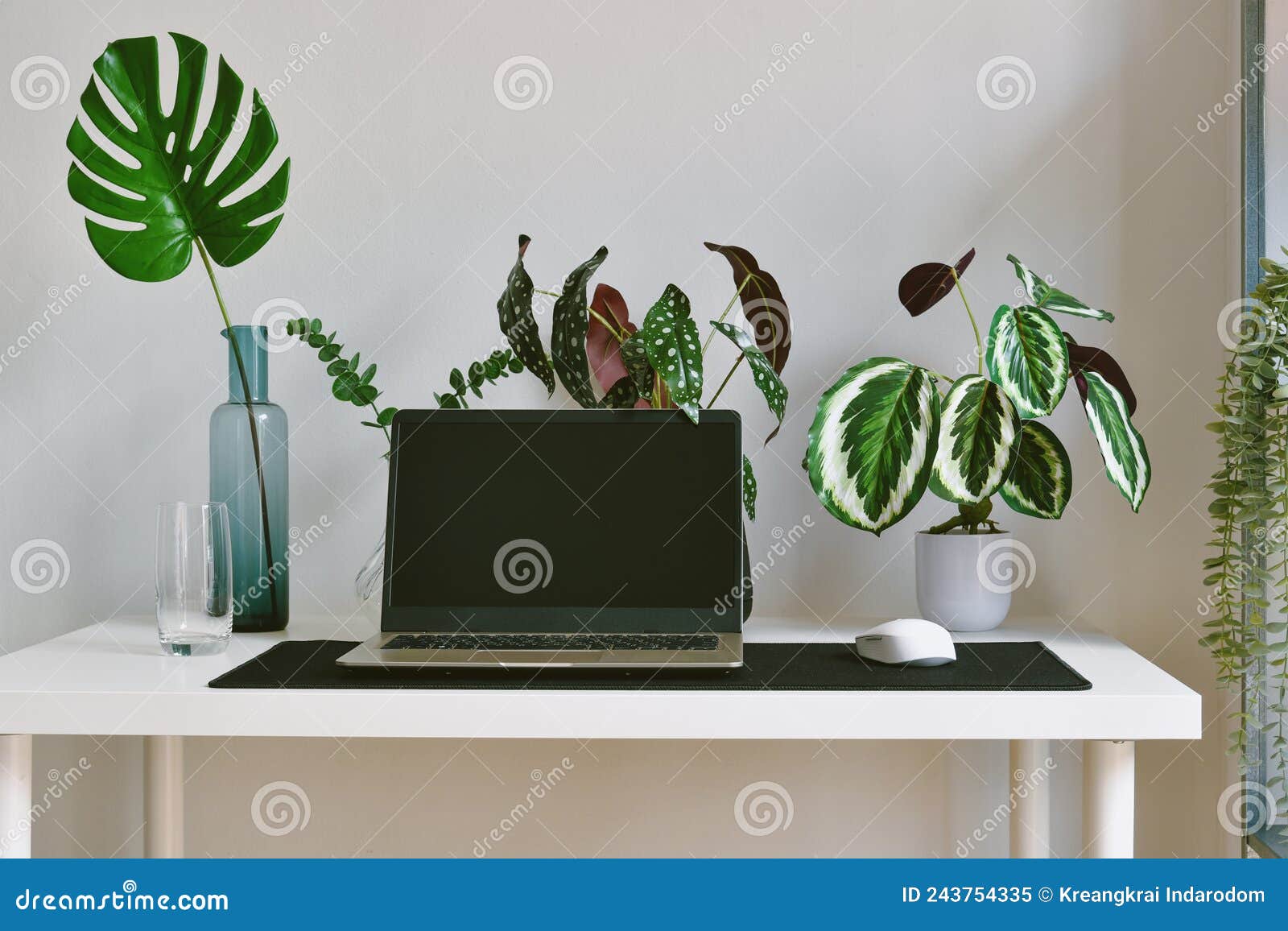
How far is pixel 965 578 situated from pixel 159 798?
1034 millimetres

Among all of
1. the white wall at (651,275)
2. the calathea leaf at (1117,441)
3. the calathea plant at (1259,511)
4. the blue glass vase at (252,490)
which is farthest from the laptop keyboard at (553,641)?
the calathea plant at (1259,511)

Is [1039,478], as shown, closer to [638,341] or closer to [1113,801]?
[1113,801]

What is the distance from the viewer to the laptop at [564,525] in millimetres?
1095

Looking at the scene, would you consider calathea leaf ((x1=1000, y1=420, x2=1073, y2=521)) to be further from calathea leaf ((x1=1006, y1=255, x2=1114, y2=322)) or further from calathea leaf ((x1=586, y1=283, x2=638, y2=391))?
calathea leaf ((x1=586, y1=283, x2=638, y2=391))

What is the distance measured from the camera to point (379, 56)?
1.36m

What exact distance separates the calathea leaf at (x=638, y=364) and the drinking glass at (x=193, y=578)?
0.46 meters

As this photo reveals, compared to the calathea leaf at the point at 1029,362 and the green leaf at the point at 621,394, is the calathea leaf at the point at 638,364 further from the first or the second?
the calathea leaf at the point at 1029,362

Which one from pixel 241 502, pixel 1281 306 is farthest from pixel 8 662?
pixel 1281 306

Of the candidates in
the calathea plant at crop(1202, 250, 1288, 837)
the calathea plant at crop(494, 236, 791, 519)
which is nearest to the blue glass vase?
the calathea plant at crop(494, 236, 791, 519)

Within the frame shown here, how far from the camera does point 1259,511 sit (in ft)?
3.40

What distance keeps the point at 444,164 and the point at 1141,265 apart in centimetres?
93

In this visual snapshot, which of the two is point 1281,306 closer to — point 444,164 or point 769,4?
point 769,4

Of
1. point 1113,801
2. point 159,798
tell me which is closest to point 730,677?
point 1113,801

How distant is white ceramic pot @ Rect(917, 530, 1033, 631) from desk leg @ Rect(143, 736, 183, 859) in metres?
0.96
